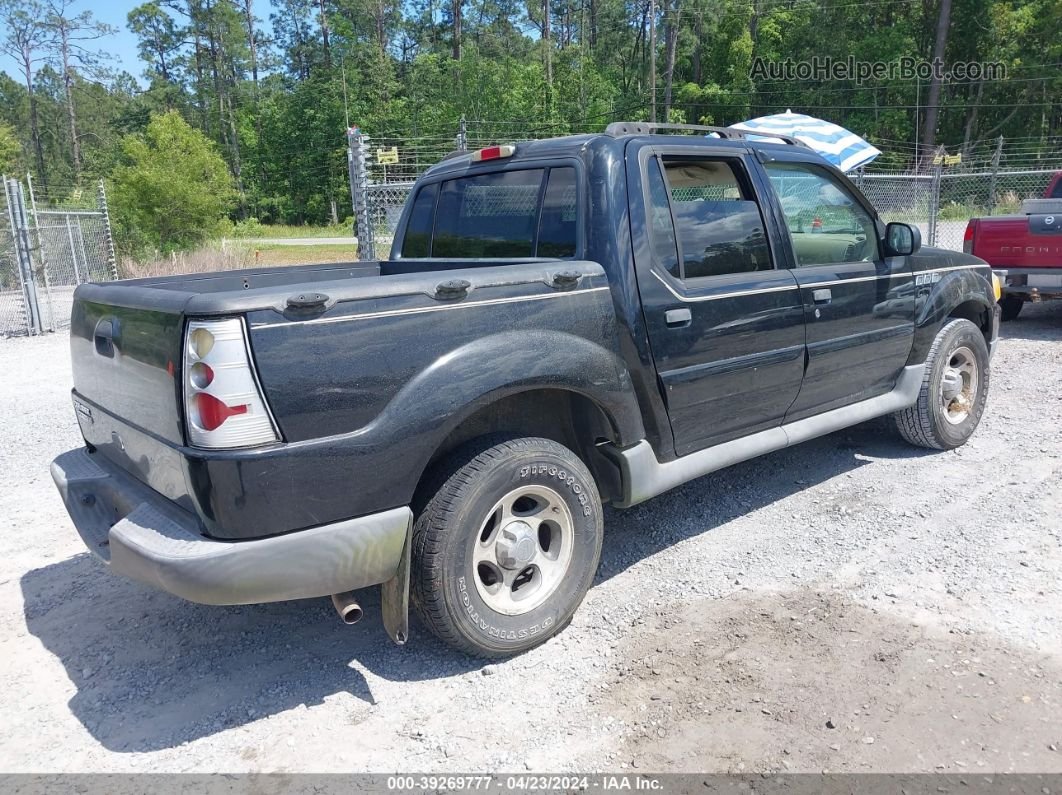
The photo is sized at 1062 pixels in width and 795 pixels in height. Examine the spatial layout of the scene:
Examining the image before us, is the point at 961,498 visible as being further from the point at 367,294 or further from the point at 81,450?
the point at 81,450

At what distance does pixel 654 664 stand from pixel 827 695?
63cm

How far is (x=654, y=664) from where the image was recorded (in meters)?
3.09

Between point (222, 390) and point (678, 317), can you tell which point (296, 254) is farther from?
point (222, 390)

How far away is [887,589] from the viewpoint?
3586mm

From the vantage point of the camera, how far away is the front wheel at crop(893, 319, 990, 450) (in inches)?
199

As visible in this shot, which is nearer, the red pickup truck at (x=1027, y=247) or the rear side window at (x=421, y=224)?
the rear side window at (x=421, y=224)

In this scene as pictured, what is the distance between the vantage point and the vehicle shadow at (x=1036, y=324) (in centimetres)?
923

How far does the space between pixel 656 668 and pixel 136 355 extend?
223cm

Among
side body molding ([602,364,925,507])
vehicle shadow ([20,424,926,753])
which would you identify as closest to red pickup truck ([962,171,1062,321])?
side body molding ([602,364,925,507])

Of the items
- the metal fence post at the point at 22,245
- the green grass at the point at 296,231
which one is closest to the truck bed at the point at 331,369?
the metal fence post at the point at 22,245

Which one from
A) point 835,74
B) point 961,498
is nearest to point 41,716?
point 961,498

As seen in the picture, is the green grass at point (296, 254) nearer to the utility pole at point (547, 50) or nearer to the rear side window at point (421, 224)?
the rear side window at point (421, 224)

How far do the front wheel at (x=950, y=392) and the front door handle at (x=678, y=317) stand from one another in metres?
2.31

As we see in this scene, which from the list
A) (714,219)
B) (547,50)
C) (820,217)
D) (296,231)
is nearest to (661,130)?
(714,219)
